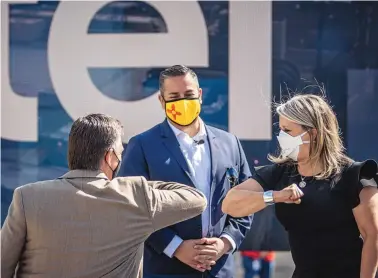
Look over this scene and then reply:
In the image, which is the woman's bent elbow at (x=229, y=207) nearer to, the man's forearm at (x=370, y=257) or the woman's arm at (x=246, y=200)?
the woman's arm at (x=246, y=200)

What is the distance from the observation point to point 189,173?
8.20 feet

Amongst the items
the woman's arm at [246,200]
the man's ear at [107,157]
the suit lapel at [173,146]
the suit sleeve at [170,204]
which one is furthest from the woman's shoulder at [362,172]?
the man's ear at [107,157]

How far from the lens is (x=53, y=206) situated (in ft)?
5.21

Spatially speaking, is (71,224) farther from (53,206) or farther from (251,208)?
(251,208)

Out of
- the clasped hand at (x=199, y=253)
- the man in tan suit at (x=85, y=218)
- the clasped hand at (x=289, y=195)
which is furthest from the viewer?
the clasped hand at (x=199, y=253)

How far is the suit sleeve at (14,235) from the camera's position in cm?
158

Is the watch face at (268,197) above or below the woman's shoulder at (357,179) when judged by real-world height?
below

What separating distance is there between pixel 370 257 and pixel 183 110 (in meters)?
0.97

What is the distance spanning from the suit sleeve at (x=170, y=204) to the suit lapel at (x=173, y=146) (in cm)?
75

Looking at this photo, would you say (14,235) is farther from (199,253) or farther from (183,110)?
(183,110)

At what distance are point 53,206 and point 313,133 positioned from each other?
37.9 inches

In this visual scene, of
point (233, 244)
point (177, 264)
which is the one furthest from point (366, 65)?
point (177, 264)

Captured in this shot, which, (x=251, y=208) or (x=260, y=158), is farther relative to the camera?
(x=260, y=158)

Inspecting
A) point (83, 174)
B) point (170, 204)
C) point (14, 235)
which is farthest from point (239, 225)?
point (14, 235)
